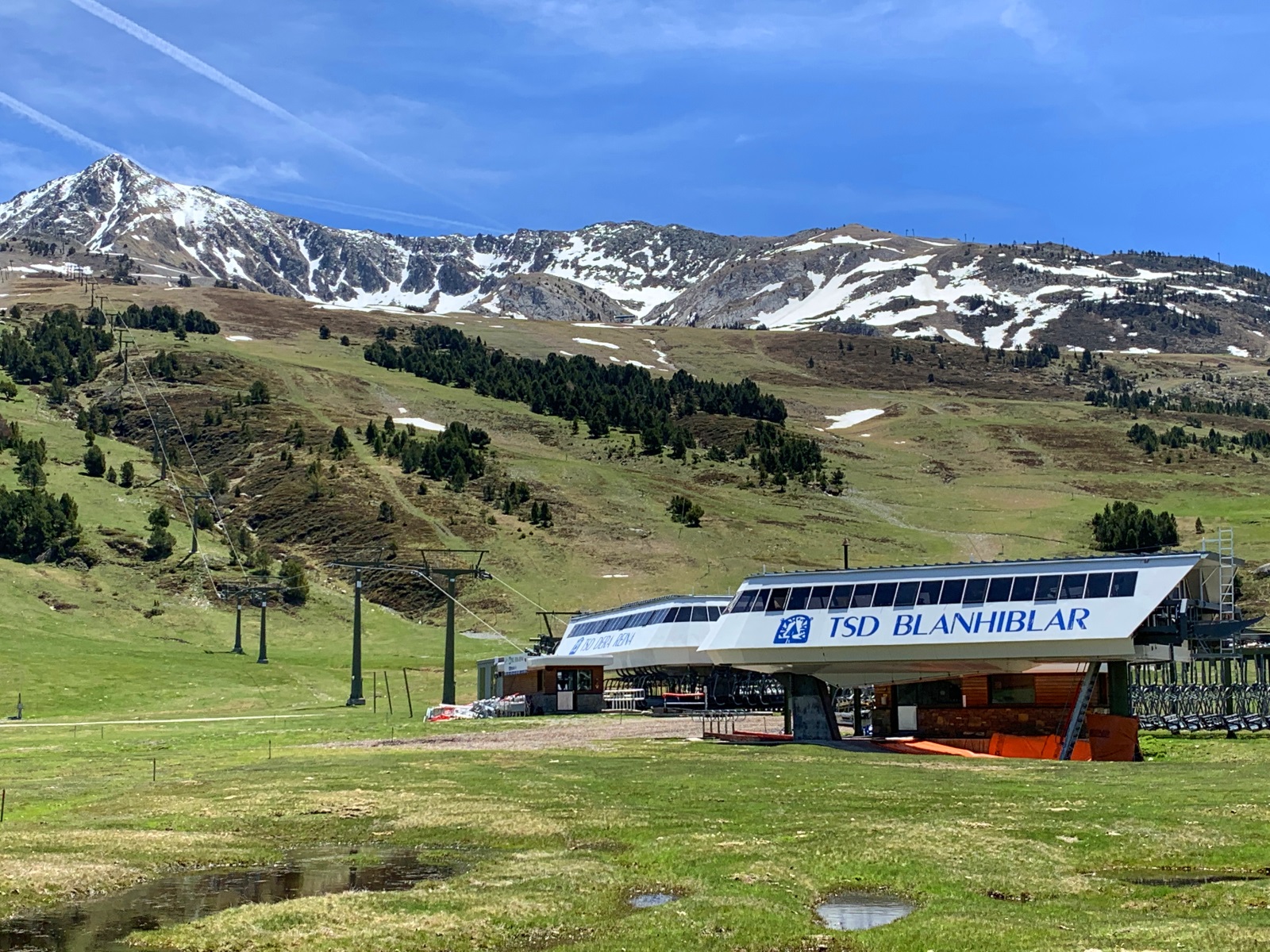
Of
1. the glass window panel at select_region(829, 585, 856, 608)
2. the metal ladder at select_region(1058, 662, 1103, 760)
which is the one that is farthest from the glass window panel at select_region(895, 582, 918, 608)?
the metal ladder at select_region(1058, 662, 1103, 760)

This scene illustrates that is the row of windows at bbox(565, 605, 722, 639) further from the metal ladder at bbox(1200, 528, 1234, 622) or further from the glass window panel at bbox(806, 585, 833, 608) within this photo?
the metal ladder at bbox(1200, 528, 1234, 622)

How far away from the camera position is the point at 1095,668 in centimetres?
4719

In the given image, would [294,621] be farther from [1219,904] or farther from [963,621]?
[1219,904]

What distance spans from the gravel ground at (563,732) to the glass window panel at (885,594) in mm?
10227

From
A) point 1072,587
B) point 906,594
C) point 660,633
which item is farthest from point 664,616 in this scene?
point 1072,587

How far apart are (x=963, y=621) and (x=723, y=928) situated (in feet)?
108

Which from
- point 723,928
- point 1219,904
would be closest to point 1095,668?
point 1219,904

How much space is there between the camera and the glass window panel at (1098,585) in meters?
46.9

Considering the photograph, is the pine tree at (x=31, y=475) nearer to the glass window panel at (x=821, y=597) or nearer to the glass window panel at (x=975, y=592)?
the glass window panel at (x=821, y=597)

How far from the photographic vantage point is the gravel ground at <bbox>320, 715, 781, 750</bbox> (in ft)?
172

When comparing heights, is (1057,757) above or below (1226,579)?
below

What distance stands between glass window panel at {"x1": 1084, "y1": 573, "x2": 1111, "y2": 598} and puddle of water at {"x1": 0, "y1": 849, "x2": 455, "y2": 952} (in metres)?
29.8

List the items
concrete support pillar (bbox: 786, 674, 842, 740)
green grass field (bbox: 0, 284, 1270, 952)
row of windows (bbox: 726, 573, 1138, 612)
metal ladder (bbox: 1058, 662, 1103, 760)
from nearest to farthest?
green grass field (bbox: 0, 284, 1270, 952) → metal ladder (bbox: 1058, 662, 1103, 760) → row of windows (bbox: 726, 573, 1138, 612) → concrete support pillar (bbox: 786, 674, 842, 740)

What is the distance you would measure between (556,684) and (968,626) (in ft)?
130
